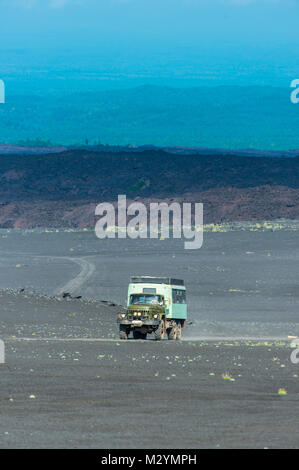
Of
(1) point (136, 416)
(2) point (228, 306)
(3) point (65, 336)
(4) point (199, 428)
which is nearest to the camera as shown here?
(4) point (199, 428)

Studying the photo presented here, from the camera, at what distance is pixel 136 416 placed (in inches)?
650

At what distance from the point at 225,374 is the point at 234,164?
118311mm

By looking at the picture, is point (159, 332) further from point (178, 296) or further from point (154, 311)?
point (178, 296)

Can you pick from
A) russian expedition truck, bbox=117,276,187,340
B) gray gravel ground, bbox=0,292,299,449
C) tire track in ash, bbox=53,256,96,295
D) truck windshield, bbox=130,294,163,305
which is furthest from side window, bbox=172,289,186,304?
tire track in ash, bbox=53,256,96,295

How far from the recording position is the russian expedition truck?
104 feet

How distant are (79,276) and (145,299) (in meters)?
26.7

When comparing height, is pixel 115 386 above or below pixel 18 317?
below

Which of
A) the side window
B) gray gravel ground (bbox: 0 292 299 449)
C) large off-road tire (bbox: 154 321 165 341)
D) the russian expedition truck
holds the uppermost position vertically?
the side window

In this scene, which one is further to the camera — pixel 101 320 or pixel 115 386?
pixel 101 320

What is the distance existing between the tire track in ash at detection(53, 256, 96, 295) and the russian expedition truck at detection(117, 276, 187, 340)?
16671mm

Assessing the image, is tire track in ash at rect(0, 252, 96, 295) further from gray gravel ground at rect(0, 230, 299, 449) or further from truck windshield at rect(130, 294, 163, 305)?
truck windshield at rect(130, 294, 163, 305)

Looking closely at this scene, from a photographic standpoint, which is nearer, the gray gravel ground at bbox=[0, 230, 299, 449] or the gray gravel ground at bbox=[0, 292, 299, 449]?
the gray gravel ground at bbox=[0, 292, 299, 449]
